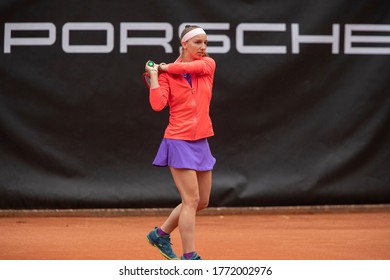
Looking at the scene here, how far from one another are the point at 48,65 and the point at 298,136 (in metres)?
2.52

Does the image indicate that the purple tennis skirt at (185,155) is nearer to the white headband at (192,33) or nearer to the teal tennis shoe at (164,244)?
the teal tennis shoe at (164,244)

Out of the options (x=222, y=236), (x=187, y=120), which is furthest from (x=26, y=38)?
(x=187, y=120)

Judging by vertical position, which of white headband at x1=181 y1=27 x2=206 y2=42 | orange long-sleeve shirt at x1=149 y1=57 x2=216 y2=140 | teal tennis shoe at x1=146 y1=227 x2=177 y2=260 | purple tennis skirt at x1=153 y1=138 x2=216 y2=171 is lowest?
teal tennis shoe at x1=146 y1=227 x2=177 y2=260

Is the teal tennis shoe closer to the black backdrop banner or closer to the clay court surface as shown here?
the clay court surface

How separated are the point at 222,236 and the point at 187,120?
2.01 meters

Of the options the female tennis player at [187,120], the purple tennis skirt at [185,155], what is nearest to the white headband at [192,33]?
the female tennis player at [187,120]

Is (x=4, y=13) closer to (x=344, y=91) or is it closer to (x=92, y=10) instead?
(x=92, y=10)

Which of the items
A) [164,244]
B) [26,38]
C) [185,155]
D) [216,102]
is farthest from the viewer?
[216,102]

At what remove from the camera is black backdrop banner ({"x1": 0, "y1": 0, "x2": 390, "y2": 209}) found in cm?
803

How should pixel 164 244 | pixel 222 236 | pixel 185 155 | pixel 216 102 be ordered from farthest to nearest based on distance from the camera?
pixel 216 102 → pixel 222 236 → pixel 164 244 → pixel 185 155

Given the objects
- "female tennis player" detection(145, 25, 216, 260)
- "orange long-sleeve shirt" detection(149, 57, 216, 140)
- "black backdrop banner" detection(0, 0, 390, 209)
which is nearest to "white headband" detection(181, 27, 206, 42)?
"female tennis player" detection(145, 25, 216, 260)

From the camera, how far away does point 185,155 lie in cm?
517

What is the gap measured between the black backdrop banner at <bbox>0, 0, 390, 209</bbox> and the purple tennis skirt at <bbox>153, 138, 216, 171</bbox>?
9.26 ft

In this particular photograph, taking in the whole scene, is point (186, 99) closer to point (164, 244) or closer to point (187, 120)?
point (187, 120)
